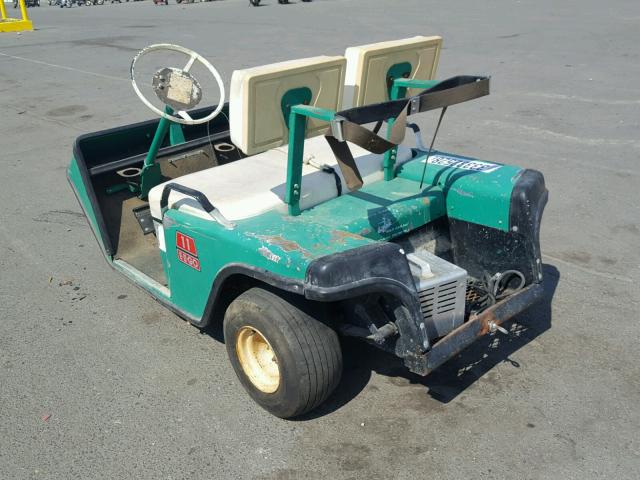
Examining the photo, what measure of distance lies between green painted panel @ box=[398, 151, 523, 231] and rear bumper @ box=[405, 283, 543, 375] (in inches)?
16.7

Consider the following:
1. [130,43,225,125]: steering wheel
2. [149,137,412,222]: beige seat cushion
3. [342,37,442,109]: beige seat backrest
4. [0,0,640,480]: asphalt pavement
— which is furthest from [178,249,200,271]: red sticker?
[342,37,442,109]: beige seat backrest

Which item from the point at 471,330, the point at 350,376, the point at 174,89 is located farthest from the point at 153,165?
the point at 471,330

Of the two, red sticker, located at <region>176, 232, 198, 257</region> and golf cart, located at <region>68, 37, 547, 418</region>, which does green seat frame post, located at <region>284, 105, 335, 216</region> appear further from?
red sticker, located at <region>176, 232, 198, 257</region>

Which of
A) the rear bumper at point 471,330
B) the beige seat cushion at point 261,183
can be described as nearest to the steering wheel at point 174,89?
the beige seat cushion at point 261,183

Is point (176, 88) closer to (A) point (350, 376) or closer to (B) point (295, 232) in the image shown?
(B) point (295, 232)

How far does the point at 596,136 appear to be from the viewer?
301 inches

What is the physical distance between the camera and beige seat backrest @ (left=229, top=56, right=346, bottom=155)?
9.87ft

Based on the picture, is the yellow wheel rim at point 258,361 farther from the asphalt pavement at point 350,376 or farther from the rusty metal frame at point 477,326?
the rusty metal frame at point 477,326

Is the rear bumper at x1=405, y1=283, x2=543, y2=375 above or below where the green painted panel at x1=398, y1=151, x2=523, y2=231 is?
below

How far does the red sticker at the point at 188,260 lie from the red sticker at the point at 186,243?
0.08ft

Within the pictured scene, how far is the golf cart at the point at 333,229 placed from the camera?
2805 millimetres

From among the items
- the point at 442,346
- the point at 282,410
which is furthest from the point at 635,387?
the point at 282,410

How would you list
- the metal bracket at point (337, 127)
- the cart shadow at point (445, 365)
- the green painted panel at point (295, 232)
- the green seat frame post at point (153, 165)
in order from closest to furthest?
the metal bracket at point (337, 127)
the green painted panel at point (295, 232)
the cart shadow at point (445, 365)
the green seat frame post at point (153, 165)

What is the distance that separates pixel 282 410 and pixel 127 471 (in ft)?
2.55
